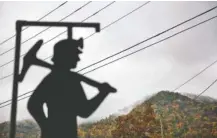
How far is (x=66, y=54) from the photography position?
256cm

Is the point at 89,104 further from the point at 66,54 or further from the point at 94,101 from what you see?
the point at 66,54

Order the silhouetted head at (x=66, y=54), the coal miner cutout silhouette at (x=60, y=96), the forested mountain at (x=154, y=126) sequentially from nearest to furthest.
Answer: the coal miner cutout silhouette at (x=60, y=96), the silhouetted head at (x=66, y=54), the forested mountain at (x=154, y=126)

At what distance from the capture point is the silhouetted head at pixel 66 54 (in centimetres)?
253

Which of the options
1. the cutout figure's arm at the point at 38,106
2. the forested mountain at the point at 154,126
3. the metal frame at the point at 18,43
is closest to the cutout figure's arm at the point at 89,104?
the cutout figure's arm at the point at 38,106

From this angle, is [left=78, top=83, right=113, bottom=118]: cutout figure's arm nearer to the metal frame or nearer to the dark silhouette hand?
the dark silhouette hand

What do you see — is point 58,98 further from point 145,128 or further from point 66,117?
point 145,128

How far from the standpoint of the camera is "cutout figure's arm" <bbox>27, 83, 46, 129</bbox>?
7.84 ft

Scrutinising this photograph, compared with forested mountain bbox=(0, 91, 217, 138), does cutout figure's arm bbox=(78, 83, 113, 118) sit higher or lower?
lower

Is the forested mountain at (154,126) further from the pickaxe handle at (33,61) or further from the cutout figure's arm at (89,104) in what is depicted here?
the cutout figure's arm at (89,104)

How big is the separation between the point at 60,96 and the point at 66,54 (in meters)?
0.38

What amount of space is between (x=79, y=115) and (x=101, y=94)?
0.25m

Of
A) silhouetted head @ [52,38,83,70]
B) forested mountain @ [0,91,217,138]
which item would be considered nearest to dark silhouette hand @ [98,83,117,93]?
silhouetted head @ [52,38,83,70]

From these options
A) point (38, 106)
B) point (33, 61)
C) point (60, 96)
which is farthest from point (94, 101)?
point (33, 61)

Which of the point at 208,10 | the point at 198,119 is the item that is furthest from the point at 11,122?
the point at 198,119
